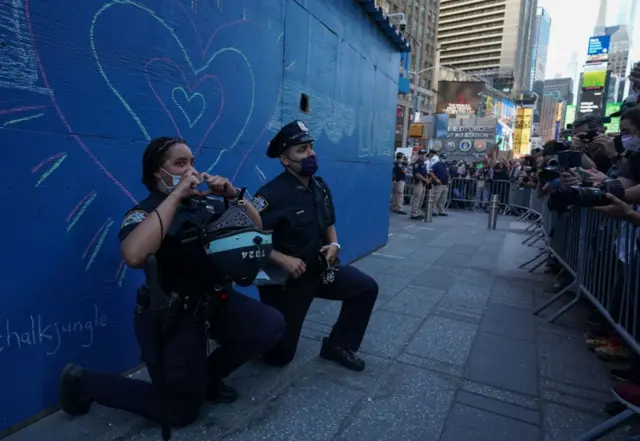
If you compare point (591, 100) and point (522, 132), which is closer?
point (591, 100)

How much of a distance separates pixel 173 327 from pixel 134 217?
22.9 inches

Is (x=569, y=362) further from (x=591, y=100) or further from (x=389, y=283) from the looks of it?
(x=591, y=100)

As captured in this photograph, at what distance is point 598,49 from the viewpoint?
7512 cm

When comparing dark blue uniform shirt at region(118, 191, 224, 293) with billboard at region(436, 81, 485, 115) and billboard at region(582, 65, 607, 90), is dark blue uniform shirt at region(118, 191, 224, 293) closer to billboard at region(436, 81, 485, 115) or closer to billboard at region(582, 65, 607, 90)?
billboard at region(436, 81, 485, 115)

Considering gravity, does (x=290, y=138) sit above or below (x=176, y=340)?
above

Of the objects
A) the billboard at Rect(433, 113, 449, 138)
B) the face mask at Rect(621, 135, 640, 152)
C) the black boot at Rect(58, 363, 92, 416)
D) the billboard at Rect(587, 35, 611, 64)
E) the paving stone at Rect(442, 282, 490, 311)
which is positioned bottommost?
the paving stone at Rect(442, 282, 490, 311)

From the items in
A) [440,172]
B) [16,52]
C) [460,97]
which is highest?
[460,97]

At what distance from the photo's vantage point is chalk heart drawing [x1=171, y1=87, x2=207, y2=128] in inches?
109

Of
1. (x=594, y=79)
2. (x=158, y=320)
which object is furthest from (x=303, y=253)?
(x=594, y=79)

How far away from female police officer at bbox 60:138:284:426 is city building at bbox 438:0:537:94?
12357cm

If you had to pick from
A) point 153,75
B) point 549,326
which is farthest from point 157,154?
point 549,326

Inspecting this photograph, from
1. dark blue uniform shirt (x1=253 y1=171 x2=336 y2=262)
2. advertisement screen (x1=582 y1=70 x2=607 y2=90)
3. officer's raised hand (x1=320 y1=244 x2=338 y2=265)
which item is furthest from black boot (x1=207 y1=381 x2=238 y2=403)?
advertisement screen (x1=582 y1=70 x2=607 y2=90)

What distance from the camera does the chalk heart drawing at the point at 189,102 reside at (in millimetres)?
2758

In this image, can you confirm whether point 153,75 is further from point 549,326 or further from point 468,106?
point 468,106
